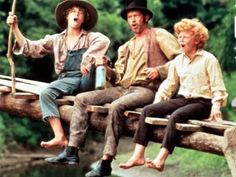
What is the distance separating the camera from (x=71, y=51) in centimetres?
695

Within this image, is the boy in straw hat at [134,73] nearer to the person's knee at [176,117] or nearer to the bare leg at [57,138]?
the bare leg at [57,138]

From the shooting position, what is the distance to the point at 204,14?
59.9ft

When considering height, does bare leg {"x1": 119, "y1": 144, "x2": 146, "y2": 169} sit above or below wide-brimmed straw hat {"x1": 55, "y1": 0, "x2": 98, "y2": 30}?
below

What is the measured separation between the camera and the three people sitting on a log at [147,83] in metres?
6.02

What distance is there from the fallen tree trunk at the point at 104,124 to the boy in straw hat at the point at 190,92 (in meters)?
0.09

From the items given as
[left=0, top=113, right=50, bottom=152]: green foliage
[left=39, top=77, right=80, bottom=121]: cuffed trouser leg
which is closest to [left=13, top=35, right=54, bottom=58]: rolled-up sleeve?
[left=39, top=77, right=80, bottom=121]: cuffed trouser leg

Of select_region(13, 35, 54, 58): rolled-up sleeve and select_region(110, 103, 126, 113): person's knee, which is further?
select_region(13, 35, 54, 58): rolled-up sleeve

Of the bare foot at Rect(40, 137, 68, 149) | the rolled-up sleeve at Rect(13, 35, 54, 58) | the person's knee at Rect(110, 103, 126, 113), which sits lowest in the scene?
the bare foot at Rect(40, 137, 68, 149)

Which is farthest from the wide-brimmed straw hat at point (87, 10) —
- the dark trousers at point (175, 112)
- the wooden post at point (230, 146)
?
the wooden post at point (230, 146)

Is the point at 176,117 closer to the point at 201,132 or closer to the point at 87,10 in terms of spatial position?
the point at 201,132

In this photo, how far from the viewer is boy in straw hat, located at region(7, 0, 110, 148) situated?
681cm

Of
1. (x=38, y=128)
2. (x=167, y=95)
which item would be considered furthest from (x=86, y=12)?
(x=38, y=128)

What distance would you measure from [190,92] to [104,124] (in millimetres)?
843

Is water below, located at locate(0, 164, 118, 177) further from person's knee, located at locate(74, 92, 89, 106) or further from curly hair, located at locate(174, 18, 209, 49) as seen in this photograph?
curly hair, located at locate(174, 18, 209, 49)
